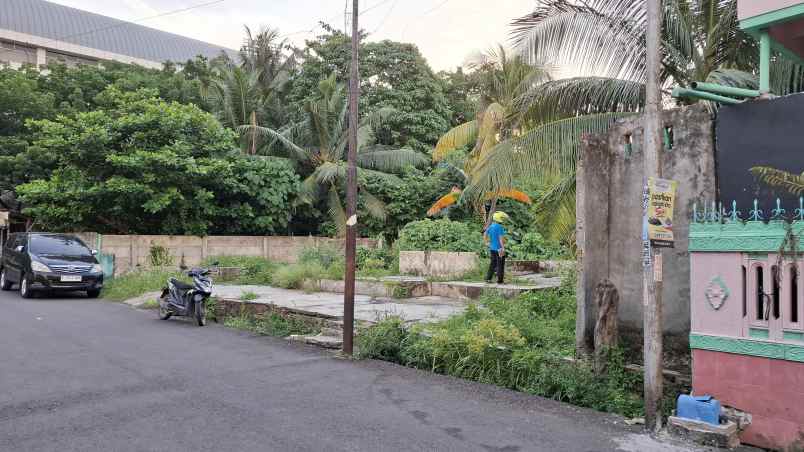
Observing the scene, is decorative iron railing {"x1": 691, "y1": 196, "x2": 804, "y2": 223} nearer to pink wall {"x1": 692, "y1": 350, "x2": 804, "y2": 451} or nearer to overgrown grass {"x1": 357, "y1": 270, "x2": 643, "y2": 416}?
pink wall {"x1": 692, "y1": 350, "x2": 804, "y2": 451}

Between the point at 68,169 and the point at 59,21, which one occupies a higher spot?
the point at 59,21

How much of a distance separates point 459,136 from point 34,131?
16835mm

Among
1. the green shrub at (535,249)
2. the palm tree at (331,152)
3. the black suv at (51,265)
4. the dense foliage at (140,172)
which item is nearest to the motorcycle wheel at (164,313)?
the black suv at (51,265)

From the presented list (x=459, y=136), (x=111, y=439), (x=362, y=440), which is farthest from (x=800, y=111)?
(x=459, y=136)

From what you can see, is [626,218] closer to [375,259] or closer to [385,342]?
[385,342]

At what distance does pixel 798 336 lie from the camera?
4656 millimetres

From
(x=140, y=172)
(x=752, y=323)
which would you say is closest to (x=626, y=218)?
(x=752, y=323)

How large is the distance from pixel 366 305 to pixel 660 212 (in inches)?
295

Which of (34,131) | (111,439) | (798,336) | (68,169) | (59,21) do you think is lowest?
(111,439)

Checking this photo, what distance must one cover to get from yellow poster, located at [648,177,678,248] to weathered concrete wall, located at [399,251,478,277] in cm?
932

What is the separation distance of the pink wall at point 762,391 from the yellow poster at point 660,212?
111 centimetres

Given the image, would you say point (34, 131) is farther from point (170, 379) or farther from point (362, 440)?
point (362, 440)

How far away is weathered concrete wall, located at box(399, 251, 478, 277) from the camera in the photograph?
14.5 m

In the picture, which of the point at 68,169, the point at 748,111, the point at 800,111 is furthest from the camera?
the point at 68,169
